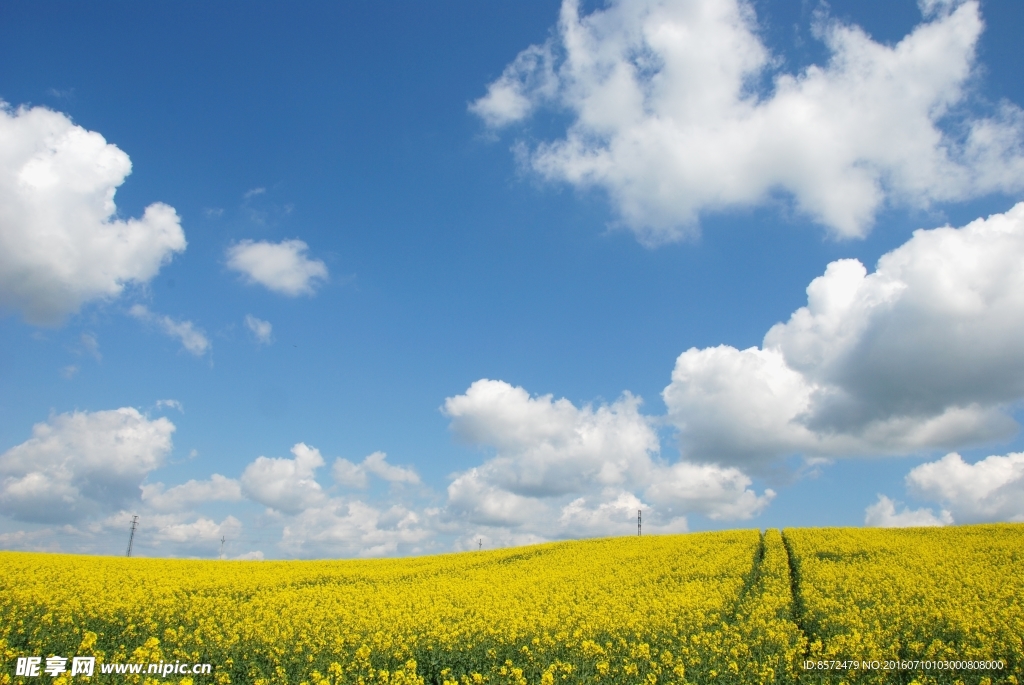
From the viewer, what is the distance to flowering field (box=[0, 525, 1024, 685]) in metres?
15.3

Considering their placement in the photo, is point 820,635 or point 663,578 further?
point 663,578

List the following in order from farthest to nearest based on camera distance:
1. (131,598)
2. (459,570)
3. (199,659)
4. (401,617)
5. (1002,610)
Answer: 1. (459,570)
2. (131,598)
3. (401,617)
4. (1002,610)
5. (199,659)

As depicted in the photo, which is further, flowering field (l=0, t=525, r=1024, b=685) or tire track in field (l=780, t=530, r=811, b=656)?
tire track in field (l=780, t=530, r=811, b=656)

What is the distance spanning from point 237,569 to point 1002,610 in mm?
36410

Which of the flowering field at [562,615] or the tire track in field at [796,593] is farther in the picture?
the tire track in field at [796,593]

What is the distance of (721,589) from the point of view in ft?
84.0

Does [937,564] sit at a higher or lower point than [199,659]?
higher

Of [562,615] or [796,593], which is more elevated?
[796,593]

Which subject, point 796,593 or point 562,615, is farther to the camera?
point 796,593

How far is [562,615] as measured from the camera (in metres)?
21.8

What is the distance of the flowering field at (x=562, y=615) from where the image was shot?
603 inches

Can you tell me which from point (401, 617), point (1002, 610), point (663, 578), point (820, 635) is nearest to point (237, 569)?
point (401, 617)

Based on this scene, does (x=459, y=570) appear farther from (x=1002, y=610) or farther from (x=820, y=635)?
(x=1002, y=610)

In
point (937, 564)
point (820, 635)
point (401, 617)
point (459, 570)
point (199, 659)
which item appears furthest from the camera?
point (459, 570)
